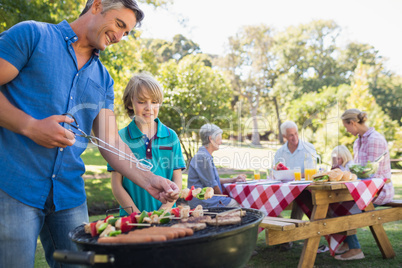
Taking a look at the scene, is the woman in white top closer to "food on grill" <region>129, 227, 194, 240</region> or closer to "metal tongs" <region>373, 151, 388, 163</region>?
"metal tongs" <region>373, 151, 388, 163</region>

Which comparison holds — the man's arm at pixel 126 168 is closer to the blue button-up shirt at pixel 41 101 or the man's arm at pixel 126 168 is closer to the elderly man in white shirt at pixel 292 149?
the blue button-up shirt at pixel 41 101

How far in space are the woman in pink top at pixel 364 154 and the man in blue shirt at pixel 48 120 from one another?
339 cm

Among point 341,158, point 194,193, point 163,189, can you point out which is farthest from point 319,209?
point 163,189

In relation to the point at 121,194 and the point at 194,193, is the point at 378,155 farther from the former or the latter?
the point at 121,194

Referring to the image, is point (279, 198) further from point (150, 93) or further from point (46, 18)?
point (46, 18)

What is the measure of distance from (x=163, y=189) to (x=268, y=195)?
7.53ft

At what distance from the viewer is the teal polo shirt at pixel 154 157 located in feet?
8.46

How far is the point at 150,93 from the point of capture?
2635 mm

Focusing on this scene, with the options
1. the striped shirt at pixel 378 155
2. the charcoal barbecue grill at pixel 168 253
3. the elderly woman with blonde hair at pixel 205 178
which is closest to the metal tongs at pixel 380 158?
the striped shirt at pixel 378 155

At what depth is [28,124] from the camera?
1.48 m

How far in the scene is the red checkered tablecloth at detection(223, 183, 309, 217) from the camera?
3.82 m

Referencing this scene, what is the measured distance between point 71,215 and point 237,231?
3.05 ft

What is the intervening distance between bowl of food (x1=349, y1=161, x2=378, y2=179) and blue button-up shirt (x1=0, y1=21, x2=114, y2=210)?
150 inches

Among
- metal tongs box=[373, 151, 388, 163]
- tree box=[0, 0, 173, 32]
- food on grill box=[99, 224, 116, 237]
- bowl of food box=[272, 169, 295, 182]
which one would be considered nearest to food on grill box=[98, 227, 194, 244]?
food on grill box=[99, 224, 116, 237]
